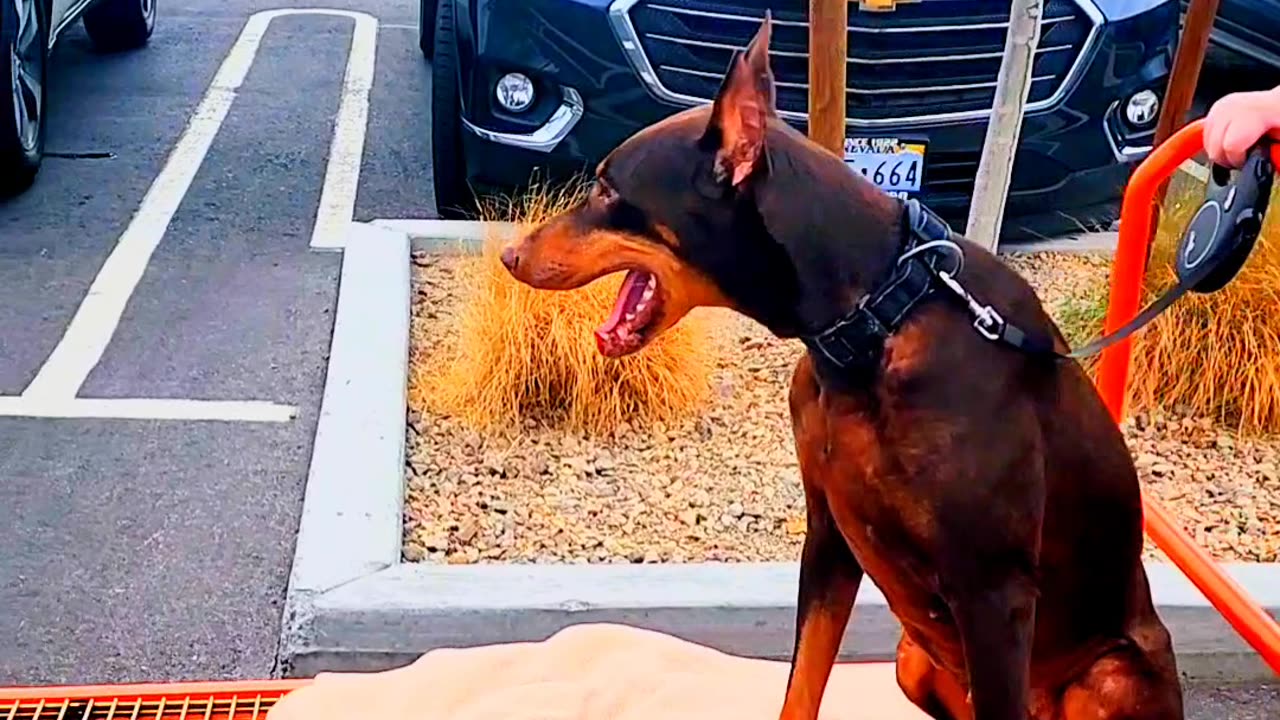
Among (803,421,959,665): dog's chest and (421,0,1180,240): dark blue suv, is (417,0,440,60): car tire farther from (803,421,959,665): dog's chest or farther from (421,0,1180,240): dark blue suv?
(803,421,959,665): dog's chest

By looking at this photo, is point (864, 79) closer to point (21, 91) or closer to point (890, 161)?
point (890, 161)

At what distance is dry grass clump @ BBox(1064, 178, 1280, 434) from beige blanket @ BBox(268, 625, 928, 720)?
1874mm

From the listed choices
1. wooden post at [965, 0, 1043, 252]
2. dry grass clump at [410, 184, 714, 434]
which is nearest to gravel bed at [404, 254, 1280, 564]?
dry grass clump at [410, 184, 714, 434]

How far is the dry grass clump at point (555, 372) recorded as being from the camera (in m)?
4.52

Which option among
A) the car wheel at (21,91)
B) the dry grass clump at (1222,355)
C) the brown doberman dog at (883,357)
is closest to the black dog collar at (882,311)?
the brown doberman dog at (883,357)

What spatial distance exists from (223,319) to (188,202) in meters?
1.58

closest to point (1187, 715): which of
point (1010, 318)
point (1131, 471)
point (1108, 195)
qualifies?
point (1131, 471)

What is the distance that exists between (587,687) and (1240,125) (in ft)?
5.55

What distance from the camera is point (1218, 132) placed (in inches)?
92.0

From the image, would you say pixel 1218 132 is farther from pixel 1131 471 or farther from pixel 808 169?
pixel 808 169

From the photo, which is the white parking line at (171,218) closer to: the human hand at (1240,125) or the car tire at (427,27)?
the car tire at (427,27)

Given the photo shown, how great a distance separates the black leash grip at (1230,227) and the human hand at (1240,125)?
0.8 inches

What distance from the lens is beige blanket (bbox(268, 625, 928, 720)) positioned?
10.2 feet

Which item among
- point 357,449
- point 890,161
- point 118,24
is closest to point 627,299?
point 357,449
